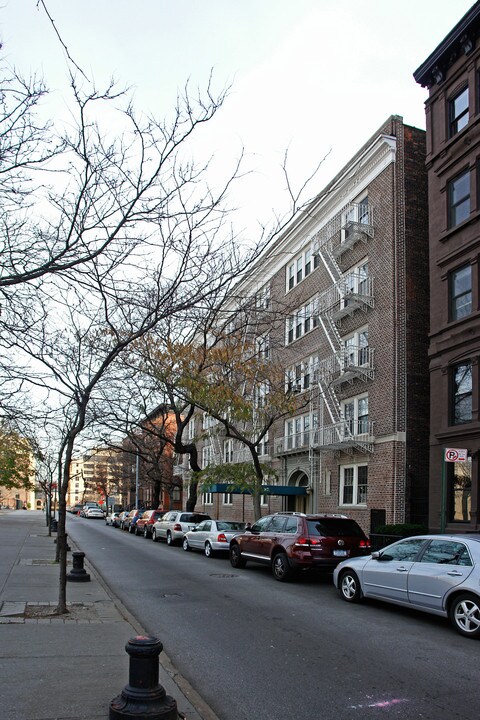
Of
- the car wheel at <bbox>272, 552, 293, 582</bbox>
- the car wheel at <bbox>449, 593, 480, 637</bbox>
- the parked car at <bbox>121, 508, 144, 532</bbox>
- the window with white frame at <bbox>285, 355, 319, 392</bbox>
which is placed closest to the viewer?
the car wheel at <bbox>449, 593, 480, 637</bbox>

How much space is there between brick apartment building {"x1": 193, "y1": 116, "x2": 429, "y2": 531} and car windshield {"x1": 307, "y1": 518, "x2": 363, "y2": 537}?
6831 millimetres

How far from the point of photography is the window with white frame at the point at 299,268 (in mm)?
30609

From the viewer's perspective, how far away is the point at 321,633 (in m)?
8.91

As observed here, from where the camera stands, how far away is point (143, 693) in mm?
4660

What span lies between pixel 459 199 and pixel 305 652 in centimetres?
1600

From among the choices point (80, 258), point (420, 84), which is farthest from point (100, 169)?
point (420, 84)

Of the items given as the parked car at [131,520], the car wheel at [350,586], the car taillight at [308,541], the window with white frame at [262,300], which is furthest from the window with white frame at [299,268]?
the car wheel at [350,586]

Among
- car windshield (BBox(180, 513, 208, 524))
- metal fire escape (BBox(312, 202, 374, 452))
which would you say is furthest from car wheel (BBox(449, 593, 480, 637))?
car windshield (BBox(180, 513, 208, 524))

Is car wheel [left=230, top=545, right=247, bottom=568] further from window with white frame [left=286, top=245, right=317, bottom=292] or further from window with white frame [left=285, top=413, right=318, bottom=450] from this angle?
window with white frame [left=286, top=245, right=317, bottom=292]

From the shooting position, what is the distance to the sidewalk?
5.24 m

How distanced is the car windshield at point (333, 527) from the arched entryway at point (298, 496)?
14.3 metres

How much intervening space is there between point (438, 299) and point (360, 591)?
37.8 ft

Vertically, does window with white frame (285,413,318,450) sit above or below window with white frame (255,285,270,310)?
below

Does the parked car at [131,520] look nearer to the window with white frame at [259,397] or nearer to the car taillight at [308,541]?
the window with white frame at [259,397]
